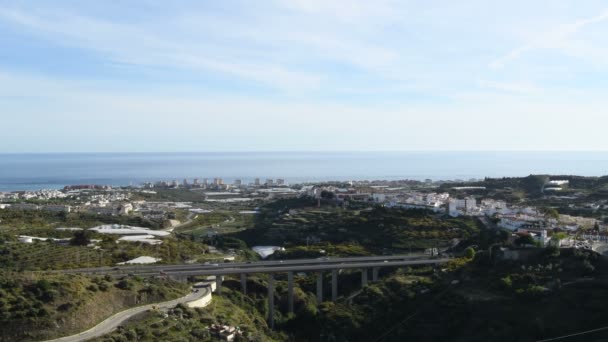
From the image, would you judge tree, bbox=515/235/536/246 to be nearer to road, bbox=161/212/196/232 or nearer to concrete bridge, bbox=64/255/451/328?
concrete bridge, bbox=64/255/451/328

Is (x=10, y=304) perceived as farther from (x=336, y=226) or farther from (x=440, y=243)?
(x=336, y=226)

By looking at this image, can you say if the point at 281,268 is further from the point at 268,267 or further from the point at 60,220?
the point at 60,220

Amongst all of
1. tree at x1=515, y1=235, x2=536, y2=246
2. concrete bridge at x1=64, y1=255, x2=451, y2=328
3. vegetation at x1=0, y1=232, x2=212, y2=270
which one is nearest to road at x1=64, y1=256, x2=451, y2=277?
concrete bridge at x1=64, y1=255, x2=451, y2=328

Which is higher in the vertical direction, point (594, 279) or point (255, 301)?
point (594, 279)

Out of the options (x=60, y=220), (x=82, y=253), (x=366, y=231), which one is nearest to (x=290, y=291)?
(x=82, y=253)

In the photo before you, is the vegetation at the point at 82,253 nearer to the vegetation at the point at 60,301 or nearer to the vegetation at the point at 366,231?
the vegetation at the point at 366,231

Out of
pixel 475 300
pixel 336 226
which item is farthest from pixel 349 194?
pixel 475 300
